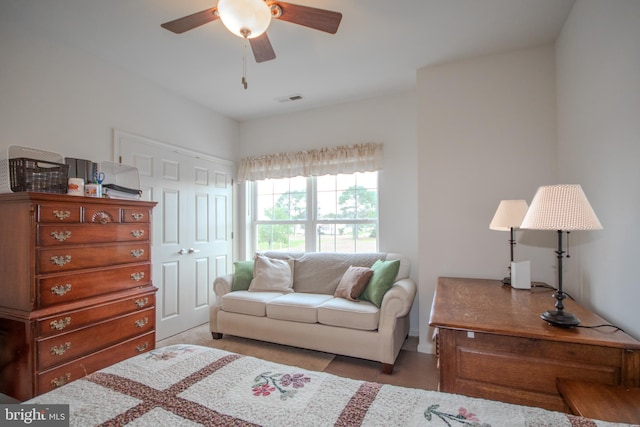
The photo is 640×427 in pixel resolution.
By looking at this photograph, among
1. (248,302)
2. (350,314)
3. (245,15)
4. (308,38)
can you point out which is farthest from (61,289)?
(308,38)

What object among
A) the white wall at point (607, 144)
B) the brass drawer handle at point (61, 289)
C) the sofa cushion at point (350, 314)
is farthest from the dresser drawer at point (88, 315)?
the white wall at point (607, 144)

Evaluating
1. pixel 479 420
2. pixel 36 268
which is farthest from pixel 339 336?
pixel 36 268

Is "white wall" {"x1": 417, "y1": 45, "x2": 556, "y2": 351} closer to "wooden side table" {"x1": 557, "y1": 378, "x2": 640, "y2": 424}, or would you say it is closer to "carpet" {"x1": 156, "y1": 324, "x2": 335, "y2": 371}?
"carpet" {"x1": 156, "y1": 324, "x2": 335, "y2": 371}

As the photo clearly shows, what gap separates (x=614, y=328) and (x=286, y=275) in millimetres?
2582

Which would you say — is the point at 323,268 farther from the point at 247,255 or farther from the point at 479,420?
the point at 479,420

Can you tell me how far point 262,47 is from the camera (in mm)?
1911

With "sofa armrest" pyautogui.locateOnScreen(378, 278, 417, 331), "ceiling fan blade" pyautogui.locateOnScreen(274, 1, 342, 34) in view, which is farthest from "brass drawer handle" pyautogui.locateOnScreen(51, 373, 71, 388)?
"ceiling fan blade" pyautogui.locateOnScreen(274, 1, 342, 34)

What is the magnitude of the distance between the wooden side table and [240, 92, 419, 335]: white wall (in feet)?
6.92

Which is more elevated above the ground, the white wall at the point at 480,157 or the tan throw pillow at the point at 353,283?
the white wall at the point at 480,157

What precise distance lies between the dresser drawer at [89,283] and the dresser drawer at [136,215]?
339 millimetres

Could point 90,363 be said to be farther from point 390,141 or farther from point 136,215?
point 390,141

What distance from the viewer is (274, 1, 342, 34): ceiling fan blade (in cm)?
160

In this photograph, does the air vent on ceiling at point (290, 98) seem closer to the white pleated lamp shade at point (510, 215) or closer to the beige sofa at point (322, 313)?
the beige sofa at point (322, 313)

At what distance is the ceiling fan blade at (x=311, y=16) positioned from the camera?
5.24ft
